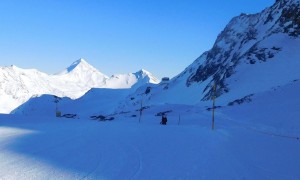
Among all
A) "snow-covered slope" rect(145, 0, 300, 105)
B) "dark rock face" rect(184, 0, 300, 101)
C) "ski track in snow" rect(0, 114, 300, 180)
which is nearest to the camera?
"ski track in snow" rect(0, 114, 300, 180)

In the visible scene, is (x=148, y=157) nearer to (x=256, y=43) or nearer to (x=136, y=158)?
(x=136, y=158)

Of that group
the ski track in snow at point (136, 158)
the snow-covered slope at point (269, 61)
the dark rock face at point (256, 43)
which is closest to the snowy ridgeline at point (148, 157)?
the ski track in snow at point (136, 158)

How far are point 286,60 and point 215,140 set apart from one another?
86.6 meters

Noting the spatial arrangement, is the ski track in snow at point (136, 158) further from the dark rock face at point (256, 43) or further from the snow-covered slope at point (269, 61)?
the dark rock face at point (256, 43)

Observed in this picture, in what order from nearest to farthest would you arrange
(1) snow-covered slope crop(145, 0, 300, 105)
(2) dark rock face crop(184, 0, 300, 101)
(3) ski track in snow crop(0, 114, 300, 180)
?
(3) ski track in snow crop(0, 114, 300, 180)
(1) snow-covered slope crop(145, 0, 300, 105)
(2) dark rock face crop(184, 0, 300, 101)

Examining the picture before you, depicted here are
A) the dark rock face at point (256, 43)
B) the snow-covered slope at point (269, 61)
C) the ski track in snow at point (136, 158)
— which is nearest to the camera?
the ski track in snow at point (136, 158)

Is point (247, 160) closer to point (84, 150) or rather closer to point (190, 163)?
point (190, 163)

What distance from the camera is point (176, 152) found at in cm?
1906

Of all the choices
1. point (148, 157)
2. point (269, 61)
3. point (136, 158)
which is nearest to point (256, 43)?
point (269, 61)

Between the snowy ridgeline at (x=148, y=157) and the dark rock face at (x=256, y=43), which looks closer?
the snowy ridgeline at (x=148, y=157)

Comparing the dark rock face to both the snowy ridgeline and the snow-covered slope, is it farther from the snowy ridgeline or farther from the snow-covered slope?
the snowy ridgeline

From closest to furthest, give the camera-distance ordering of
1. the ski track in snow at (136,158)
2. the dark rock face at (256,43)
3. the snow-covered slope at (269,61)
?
the ski track in snow at (136,158)
the snow-covered slope at (269,61)
the dark rock face at (256,43)

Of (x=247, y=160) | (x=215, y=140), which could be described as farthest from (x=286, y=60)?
(x=247, y=160)

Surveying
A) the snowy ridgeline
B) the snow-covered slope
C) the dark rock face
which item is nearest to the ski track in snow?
the snowy ridgeline
